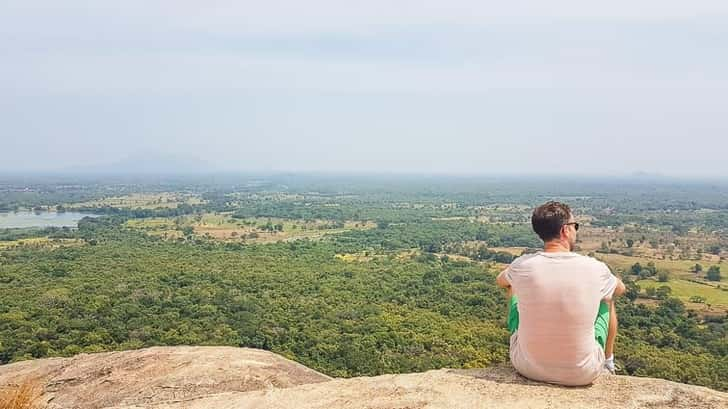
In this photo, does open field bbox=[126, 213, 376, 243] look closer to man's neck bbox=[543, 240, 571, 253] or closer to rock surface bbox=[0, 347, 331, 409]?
rock surface bbox=[0, 347, 331, 409]

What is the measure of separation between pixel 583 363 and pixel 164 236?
2986 inches

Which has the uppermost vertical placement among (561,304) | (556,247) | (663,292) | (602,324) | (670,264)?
(556,247)

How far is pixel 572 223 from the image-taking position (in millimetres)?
4738

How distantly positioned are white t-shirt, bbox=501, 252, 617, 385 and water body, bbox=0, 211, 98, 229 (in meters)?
95.6

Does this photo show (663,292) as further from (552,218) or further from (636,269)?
(552,218)

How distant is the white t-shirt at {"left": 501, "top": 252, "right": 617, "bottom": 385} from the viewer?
4.48 m

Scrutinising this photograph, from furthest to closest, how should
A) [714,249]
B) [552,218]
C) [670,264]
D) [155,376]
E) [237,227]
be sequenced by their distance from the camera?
[237,227], [714,249], [670,264], [155,376], [552,218]

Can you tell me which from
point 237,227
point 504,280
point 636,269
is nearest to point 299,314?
point 504,280

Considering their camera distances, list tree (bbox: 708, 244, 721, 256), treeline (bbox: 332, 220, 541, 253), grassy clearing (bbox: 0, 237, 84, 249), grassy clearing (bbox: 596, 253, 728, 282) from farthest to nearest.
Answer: treeline (bbox: 332, 220, 541, 253) < tree (bbox: 708, 244, 721, 256) < grassy clearing (bbox: 0, 237, 84, 249) < grassy clearing (bbox: 596, 253, 728, 282)

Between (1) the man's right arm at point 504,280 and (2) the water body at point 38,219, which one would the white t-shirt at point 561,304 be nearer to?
(1) the man's right arm at point 504,280

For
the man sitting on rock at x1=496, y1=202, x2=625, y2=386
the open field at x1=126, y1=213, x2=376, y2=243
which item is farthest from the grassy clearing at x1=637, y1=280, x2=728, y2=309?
the open field at x1=126, y1=213, x2=376, y2=243

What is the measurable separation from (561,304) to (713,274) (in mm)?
61540

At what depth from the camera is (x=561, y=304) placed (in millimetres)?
4473

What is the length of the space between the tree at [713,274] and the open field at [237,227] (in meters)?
49.7
